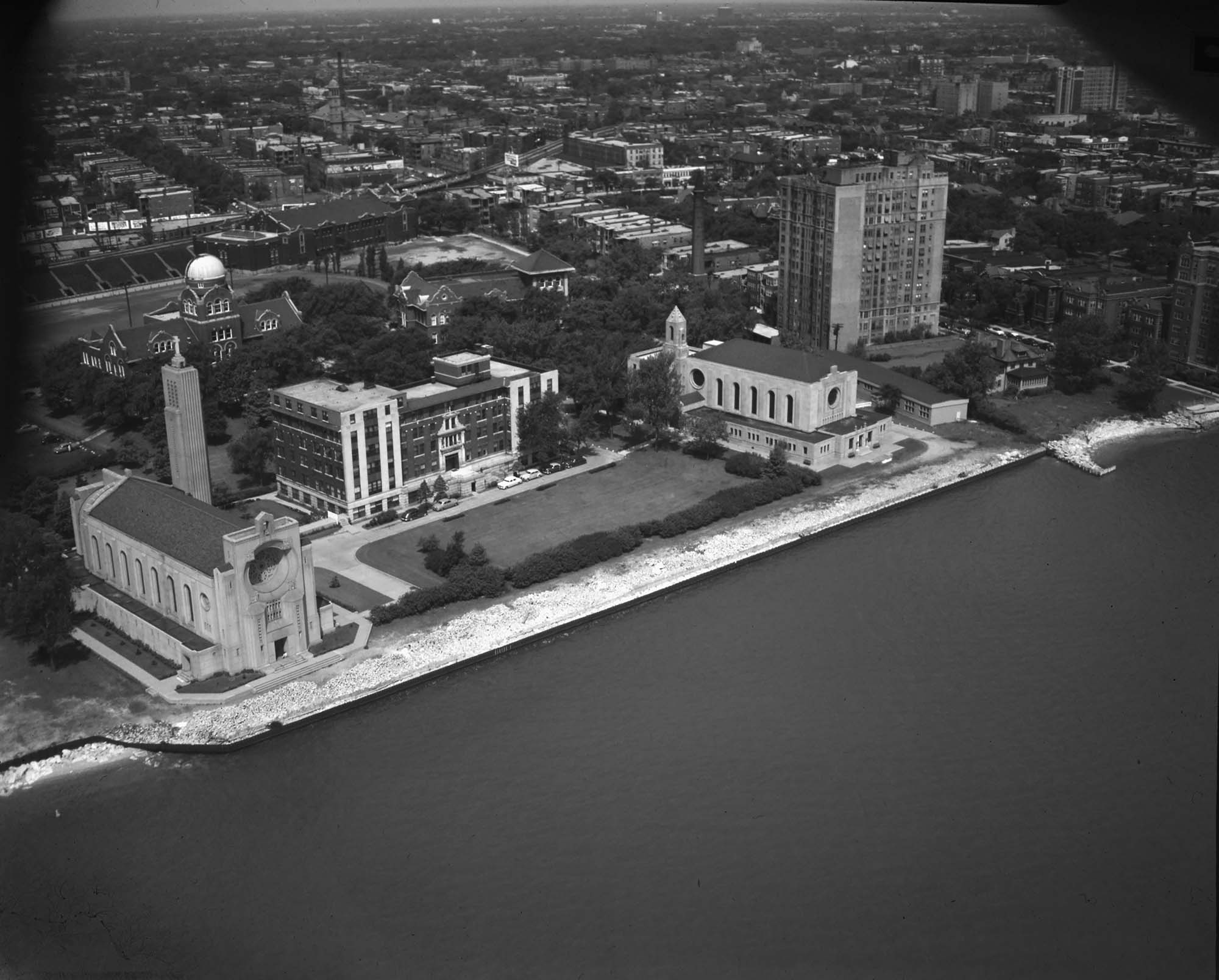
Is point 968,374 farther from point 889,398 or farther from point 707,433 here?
point 707,433

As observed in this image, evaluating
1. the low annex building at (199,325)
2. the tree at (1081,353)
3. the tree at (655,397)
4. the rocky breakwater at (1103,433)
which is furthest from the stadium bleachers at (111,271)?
the tree at (1081,353)

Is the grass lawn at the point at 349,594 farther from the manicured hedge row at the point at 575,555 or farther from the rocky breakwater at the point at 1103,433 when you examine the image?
the rocky breakwater at the point at 1103,433

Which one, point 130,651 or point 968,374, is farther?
point 968,374

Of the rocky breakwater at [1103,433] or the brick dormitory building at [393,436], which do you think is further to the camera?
the rocky breakwater at [1103,433]

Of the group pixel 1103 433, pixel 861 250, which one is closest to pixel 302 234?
pixel 861 250

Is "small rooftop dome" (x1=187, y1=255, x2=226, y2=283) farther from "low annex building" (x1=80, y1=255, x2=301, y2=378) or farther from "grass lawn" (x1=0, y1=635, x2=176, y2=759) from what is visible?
"grass lawn" (x1=0, y1=635, x2=176, y2=759)

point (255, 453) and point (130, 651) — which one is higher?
point (255, 453)
